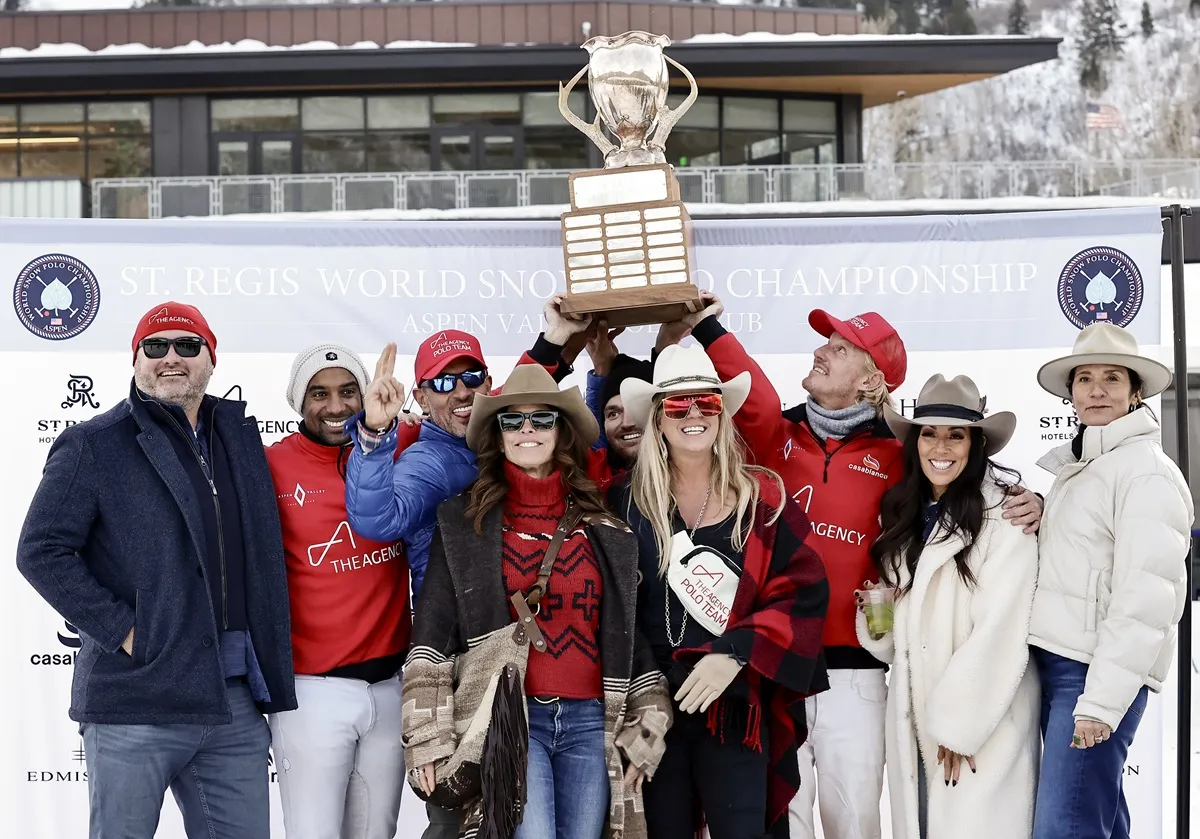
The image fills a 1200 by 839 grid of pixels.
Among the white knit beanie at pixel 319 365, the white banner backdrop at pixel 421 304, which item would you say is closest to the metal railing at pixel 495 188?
the white banner backdrop at pixel 421 304

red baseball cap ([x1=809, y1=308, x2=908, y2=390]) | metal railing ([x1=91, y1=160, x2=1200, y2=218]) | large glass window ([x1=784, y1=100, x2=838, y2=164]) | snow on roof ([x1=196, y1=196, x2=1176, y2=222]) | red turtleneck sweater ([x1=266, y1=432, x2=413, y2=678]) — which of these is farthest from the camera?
large glass window ([x1=784, y1=100, x2=838, y2=164])

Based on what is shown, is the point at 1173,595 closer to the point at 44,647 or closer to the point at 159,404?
the point at 159,404

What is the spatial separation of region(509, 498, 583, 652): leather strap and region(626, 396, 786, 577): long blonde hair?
0.28 metres

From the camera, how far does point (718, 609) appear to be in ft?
11.9

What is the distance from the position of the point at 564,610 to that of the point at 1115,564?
5.11ft

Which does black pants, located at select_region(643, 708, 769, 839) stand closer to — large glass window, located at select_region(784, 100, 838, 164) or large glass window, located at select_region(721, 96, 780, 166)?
large glass window, located at select_region(721, 96, 780, 166)

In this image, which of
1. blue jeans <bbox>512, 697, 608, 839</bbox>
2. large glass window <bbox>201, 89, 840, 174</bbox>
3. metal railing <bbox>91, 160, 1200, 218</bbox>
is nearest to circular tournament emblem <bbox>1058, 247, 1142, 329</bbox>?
blue jeans <bbox>512, 697, 608, 839</bbox>

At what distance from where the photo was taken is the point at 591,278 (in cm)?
404

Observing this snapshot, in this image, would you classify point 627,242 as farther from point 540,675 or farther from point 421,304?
point 421,304

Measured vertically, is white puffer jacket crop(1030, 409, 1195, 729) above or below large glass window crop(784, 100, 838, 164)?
below

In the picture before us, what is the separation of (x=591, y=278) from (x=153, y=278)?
222cm

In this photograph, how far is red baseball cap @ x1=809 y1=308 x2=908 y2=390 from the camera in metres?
4.26

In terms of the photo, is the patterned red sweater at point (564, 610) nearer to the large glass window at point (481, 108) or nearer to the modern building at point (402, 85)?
the modern building at point (402, 85)

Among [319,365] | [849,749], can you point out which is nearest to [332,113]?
[319,365]
